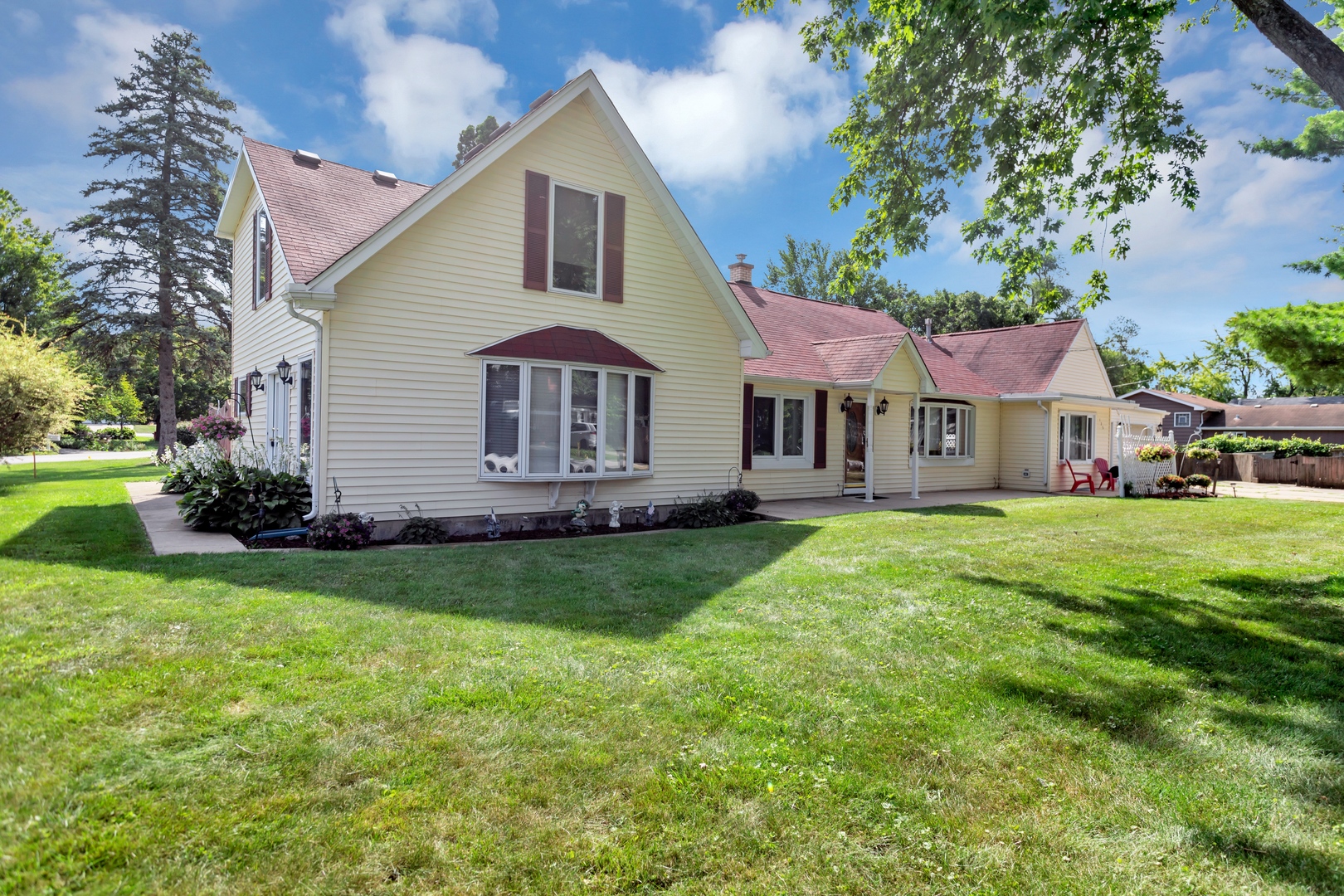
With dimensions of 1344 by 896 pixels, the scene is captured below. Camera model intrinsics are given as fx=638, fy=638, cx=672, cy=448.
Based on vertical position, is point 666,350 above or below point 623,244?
below

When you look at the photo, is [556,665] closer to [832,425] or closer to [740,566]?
[740,566]

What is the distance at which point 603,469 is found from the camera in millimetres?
10164

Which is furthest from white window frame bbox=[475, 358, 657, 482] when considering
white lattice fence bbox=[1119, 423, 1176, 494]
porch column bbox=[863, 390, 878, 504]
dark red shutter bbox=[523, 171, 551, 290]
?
white lattice fence bbox=[1119, 423, 1176, 494]

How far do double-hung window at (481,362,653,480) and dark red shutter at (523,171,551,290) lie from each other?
1.37 metres

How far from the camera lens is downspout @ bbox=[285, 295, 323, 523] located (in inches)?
321

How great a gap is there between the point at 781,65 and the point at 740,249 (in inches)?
306

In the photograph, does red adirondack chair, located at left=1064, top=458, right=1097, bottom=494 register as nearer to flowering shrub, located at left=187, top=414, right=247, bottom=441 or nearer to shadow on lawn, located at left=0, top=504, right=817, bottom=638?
shadow on lawn, located at left=0, top=504, right=817, bottom=638

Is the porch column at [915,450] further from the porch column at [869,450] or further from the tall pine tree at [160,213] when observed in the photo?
the tall pine tree at [160,213]

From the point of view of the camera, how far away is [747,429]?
13.1 meters

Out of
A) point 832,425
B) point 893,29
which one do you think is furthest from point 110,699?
point 832,425

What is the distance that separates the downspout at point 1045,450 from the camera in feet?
59.3

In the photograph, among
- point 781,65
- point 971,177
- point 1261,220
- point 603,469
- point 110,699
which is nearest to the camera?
point 110,699

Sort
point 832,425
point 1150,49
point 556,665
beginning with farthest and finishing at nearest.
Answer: point 832,425, point 1150,49, point 556,665

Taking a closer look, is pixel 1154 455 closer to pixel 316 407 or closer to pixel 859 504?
pixel 859 504
